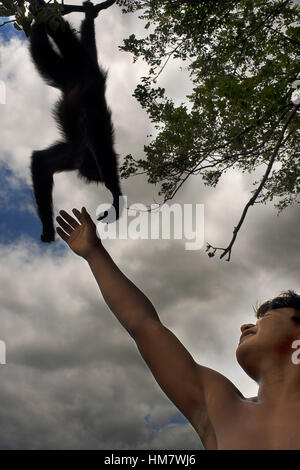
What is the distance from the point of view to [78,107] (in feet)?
10.4

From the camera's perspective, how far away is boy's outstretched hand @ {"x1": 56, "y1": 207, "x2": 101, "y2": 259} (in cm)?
215

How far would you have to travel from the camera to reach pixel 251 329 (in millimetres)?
1924

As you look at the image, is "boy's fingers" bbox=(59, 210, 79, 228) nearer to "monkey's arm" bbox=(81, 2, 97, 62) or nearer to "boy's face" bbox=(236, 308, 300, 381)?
"boy's face" bbox=(236, 308, 300, 381)

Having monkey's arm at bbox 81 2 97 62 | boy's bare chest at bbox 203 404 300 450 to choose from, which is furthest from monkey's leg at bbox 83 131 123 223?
boy's bare chest at bbox 203 404 300 450

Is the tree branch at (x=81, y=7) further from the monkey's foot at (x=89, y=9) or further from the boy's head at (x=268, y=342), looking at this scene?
the boy's head at (x=268, y=342)

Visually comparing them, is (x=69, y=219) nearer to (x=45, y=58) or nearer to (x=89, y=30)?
(x=45, y=58)

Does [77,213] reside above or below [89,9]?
below

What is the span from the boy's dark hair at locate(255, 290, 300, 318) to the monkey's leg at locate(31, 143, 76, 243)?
1.99m

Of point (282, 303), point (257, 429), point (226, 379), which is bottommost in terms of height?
point (257, 429)

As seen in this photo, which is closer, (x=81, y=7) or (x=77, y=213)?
(x=77, y=213)

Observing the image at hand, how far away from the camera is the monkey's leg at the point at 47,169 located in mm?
3561

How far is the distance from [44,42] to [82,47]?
273 mm

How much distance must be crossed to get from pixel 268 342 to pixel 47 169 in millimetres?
2478

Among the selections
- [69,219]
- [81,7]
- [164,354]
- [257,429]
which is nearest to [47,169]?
[81,7]
